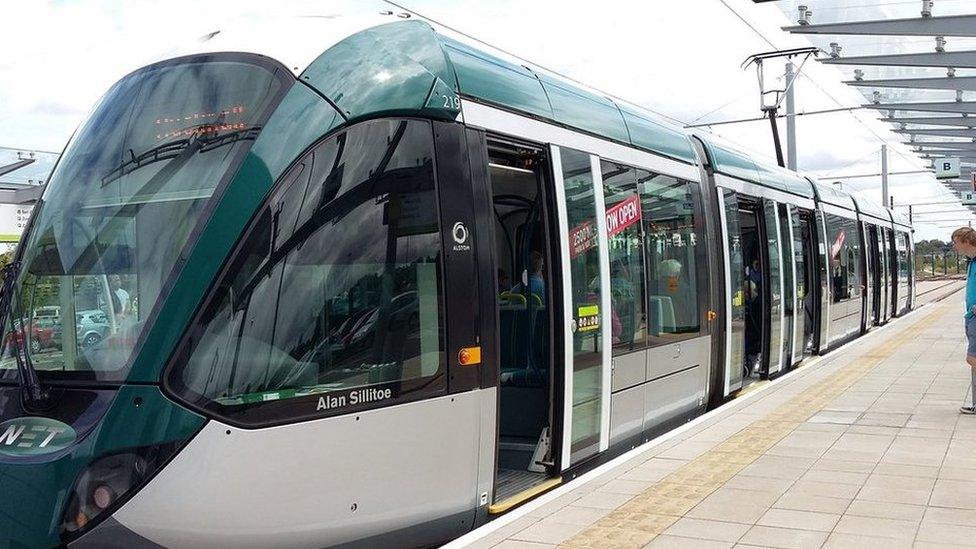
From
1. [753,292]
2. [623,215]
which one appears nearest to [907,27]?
[753,292]

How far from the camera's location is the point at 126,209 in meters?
4.89

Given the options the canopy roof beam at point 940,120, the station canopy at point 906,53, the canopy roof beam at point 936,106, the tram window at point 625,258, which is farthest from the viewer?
the canopy roof beam at point 940,120

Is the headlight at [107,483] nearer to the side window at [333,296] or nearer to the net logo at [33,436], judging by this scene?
the net logo at [33,436]

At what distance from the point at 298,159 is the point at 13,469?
2.01 meters

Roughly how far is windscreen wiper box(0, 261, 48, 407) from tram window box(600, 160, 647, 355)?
164 inches

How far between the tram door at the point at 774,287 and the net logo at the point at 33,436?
968cm

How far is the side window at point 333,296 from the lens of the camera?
4.54m

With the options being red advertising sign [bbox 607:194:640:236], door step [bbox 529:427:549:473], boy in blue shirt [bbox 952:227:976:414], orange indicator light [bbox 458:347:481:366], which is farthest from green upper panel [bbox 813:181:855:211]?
orange indicator light [bbox 458:347:481:366]

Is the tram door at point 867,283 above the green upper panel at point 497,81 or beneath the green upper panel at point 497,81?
beneath

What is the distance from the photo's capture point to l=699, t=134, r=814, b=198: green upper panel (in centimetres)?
1073

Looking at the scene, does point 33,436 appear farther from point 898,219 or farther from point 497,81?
point 898,219

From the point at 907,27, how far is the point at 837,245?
4088 mm

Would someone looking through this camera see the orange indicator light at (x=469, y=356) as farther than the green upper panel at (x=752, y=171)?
No

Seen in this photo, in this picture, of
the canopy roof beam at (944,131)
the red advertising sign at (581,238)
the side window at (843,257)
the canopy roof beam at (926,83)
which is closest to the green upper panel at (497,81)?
the red advertising sign at (581,238)
